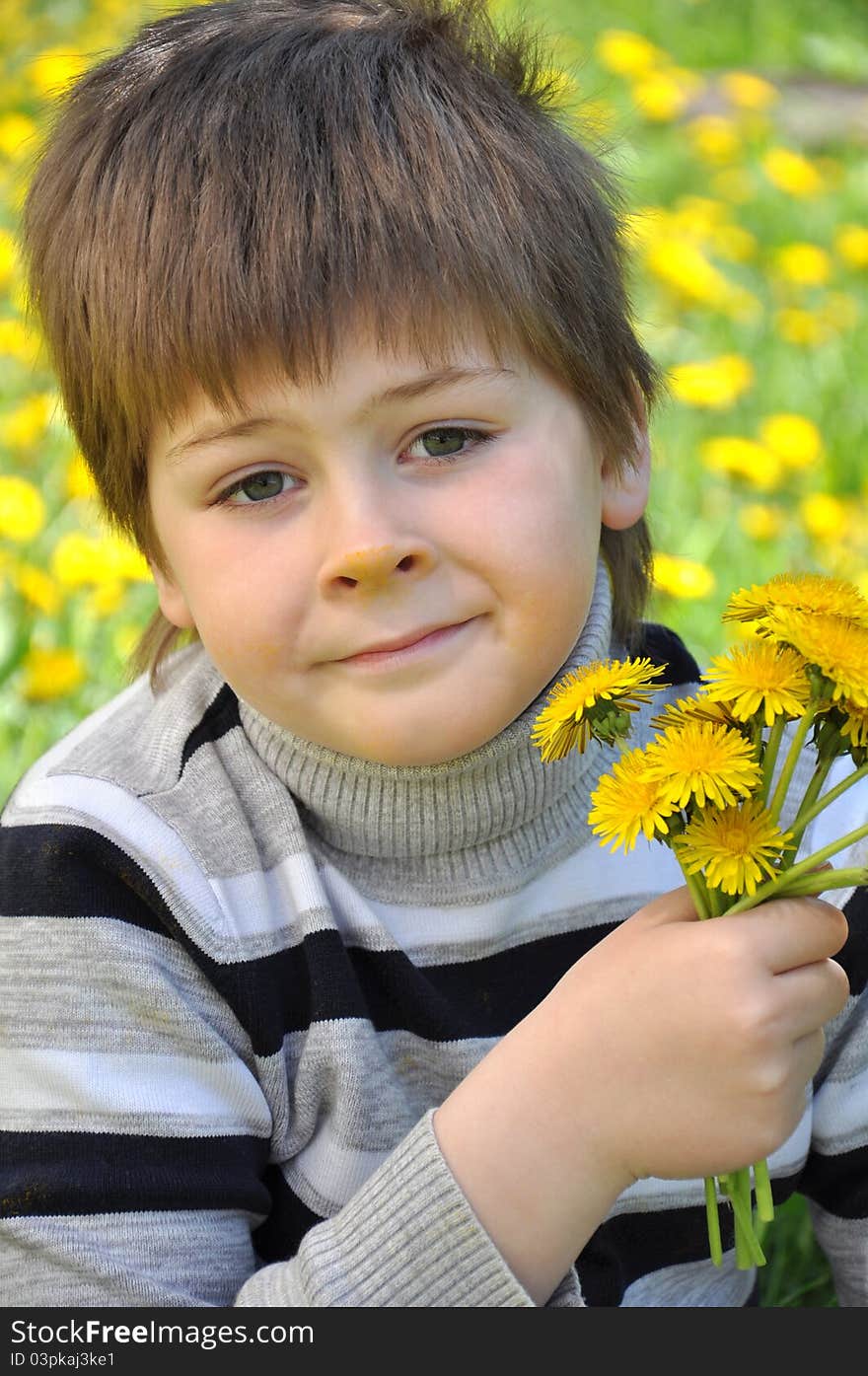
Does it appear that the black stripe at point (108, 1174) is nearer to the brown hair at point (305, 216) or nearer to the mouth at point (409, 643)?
the mouth at point (409, 643)

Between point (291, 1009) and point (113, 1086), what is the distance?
15 centimetres

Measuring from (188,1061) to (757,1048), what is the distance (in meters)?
0.44

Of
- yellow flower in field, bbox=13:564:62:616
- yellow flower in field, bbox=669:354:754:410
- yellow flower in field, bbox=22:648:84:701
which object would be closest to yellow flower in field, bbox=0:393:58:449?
yellow flower in field, bbox=13:564:62:616

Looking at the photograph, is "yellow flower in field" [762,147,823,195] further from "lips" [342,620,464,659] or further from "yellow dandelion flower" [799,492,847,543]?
"lips" [342,620,464,659]

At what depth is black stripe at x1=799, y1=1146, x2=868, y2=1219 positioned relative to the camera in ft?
4.42

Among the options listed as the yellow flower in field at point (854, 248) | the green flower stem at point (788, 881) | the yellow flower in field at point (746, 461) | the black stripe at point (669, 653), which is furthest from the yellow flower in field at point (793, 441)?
the green flower stem at point (788, 881)

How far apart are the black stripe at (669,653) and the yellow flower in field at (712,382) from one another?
0.83m

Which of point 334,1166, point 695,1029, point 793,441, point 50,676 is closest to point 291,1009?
point 334,1166

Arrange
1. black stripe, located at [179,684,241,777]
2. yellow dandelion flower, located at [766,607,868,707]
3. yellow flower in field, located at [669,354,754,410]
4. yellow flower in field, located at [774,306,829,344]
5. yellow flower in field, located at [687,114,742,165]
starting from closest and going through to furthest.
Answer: yellow dandelion flower, located at [766,607,868,707], black stripe, located at [179,684,241,777], yellow flower in field, located at [669,354,754,410], yellow flower in field, located at [774,306,829,344], yellow flower in field, located at [687,114,742,165]

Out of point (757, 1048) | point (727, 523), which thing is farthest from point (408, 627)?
point (727, 523)

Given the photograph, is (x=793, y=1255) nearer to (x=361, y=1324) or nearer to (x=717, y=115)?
(x=361, y=1324)

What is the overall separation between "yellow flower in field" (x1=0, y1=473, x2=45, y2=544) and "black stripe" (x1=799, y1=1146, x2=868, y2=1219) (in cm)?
126

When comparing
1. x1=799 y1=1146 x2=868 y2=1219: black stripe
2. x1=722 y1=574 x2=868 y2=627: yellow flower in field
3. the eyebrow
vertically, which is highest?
the eyebrow

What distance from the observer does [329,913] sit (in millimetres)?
1262
